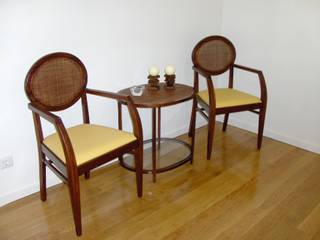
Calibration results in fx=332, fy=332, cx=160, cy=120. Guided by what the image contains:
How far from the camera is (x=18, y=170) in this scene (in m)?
2.15

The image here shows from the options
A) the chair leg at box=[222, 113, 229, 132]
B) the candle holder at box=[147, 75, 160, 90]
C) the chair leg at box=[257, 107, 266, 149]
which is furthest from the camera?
the chair leg at box=[222, 113, 229, 132]

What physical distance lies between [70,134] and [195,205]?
0.90 m

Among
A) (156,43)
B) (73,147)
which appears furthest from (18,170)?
(156,43)

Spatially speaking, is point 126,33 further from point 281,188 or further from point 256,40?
point 281,188

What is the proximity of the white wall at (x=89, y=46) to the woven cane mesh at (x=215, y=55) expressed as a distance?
0.20m

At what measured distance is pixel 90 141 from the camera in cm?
190

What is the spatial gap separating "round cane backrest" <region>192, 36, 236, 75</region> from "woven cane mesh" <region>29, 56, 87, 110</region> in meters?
1.08

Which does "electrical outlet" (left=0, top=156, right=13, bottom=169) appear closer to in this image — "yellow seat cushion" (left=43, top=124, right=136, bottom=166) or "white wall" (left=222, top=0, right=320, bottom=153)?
"yellow seat cushion" (left=43, top=124, right=136, bottom=166)

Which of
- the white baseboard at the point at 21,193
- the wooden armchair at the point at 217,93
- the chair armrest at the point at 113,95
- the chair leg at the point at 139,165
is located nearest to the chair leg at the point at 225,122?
the wooden armchair at the point at 217,93

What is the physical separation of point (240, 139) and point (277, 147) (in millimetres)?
333

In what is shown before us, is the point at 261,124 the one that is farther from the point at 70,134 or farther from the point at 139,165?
the point at 70,134

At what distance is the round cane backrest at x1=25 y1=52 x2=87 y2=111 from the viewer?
190cm

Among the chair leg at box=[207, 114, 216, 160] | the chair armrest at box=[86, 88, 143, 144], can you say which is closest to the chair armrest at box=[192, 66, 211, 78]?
the chair leg at box=[207, 114, 216, 160]

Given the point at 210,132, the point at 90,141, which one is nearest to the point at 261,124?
the point at 210,132
